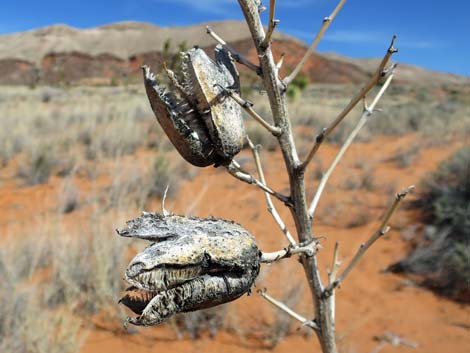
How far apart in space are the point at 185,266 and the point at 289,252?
24 cm

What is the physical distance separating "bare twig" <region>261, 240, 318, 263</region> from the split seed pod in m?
0.24

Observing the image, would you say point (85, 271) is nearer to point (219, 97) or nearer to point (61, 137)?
point (219, 97)

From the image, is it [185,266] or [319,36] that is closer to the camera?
[185,266]

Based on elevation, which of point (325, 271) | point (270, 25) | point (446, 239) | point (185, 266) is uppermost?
point (270, 25)

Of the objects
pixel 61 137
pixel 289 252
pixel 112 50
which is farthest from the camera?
pixel 112 50

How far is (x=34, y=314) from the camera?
2.70m

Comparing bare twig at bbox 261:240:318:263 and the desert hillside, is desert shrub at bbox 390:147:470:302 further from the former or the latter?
the desert hillside

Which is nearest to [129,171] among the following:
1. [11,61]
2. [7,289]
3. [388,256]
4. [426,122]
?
[7,289]

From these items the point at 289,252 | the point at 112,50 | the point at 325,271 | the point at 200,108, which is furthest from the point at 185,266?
the point at 112,50

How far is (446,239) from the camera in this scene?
4.13 meters

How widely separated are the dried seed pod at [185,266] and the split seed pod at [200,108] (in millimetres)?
179

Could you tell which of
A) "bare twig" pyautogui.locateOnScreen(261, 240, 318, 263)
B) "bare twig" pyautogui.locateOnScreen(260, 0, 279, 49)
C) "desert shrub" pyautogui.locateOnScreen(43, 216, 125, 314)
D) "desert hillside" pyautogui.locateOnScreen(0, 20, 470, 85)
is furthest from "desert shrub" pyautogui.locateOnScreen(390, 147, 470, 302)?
"desert hillside" pyautogui.locateOnScreen(0, 20, 470, 85)

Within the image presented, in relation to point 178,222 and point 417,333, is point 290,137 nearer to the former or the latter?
point 178,222

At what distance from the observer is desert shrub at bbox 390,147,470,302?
3.62 metres
